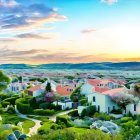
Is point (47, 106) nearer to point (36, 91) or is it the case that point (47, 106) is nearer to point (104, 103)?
point (36, 91)

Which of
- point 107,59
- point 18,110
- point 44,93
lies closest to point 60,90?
point 44,93

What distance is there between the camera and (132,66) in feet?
15.3

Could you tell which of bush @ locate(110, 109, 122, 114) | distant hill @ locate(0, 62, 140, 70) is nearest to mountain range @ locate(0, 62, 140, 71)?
distant hill @ locate(0, 62, 140, 70)

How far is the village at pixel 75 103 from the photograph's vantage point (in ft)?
13.8

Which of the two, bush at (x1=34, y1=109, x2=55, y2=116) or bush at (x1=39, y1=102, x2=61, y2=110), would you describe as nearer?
bush at (x1=34, y1=109, x2=55, y2=116)

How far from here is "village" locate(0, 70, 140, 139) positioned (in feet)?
13.8

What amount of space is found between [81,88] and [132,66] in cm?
194

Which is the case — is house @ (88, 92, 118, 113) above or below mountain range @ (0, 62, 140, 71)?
below

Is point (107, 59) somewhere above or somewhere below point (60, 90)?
above

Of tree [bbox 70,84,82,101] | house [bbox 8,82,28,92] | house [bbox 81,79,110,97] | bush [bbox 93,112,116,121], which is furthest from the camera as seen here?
house [bbox 8,82,28,92]

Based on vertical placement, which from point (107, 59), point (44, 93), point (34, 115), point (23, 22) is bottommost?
point (34, 115)

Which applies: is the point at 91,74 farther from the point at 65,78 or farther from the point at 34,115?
the point at 34,115

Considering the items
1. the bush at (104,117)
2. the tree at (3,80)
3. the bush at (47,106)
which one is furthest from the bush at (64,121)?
the tree at (3,80)

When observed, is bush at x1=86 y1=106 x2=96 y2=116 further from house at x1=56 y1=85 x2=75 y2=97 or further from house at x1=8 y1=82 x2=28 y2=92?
house at x1=8 y1=82 x2=28 y2=92
